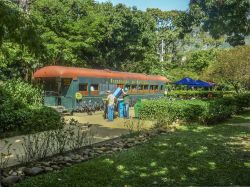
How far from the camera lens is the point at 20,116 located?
13.1 meters

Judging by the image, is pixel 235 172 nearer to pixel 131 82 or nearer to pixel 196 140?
pixel 196 140

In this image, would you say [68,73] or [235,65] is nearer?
[68,73]

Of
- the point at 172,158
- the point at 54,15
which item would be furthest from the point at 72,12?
the point at 172,158

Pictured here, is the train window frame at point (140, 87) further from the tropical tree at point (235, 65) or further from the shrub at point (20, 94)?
the shrub at point (20, 94)

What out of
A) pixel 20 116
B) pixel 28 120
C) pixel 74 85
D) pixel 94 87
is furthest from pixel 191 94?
pixel 20 116

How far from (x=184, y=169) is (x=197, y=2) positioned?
11802 mm

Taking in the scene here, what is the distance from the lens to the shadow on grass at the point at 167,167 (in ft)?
23.9

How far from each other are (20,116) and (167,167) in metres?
6.91

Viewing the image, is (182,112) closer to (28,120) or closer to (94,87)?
(28,120)

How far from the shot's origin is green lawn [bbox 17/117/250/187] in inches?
287

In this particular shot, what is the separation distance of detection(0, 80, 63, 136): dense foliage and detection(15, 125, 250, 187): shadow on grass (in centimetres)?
485

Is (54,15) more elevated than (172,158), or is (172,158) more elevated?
(54,15)

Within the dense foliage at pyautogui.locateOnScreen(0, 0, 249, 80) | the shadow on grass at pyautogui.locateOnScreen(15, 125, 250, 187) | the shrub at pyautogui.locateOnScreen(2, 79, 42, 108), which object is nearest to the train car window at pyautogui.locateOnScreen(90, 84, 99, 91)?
the dense foliage at pyautogui.locateOnScreen(0, 0, 249, 80)

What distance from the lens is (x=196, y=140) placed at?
12453 mm
